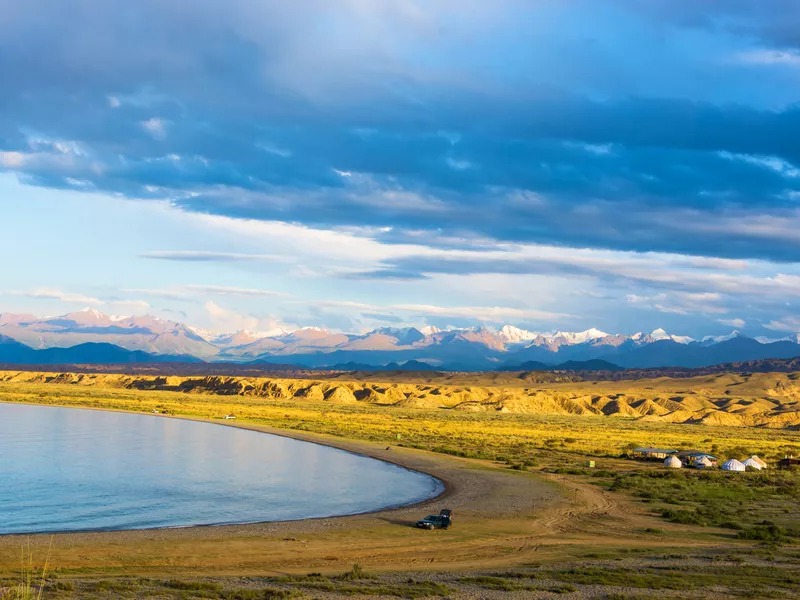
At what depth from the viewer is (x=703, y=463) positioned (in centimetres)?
6072

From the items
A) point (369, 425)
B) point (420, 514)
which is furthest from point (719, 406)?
point (420, 514)

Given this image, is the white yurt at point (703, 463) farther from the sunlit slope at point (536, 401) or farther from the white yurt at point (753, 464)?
the sunlit slope at point (536, 401)

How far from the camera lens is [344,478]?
52.0 meters

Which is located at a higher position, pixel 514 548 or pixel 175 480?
pixel 175 480

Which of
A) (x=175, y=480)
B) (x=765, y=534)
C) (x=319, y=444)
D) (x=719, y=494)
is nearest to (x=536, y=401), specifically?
(x=319, y=444)

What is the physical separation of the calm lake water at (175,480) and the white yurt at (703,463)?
70.4ft

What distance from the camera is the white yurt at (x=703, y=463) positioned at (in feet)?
198

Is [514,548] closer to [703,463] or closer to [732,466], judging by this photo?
[732,466]

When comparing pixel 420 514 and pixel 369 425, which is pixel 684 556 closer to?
pixel 420 514

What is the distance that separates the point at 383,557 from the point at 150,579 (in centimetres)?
836

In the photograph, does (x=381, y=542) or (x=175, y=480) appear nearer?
(x=381, y=542)

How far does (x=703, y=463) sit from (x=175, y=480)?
125ft

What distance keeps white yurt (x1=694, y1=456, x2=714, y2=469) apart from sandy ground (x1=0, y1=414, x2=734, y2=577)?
1942 cm

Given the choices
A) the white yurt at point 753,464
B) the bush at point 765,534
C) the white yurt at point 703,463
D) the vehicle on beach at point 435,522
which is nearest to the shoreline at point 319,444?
the vehicle on beach at point 435,522
